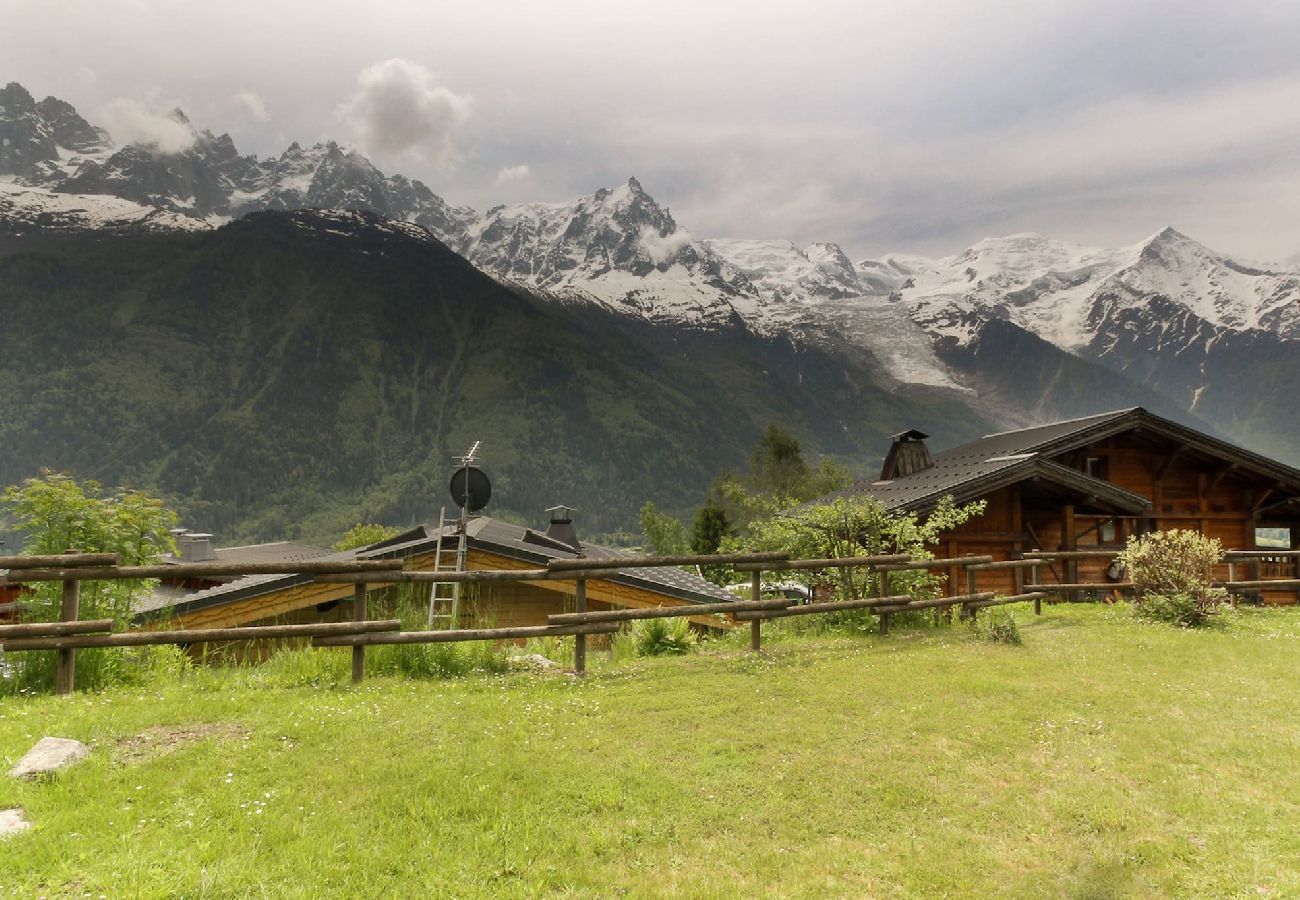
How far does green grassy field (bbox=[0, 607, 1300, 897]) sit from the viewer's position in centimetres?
516

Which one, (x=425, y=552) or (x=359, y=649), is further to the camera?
(x=425, y=552)

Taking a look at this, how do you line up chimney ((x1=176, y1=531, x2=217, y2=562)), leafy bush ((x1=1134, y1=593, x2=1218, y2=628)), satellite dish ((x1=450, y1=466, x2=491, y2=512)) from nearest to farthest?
leafy bush ((x1=1134, y1=593, x2=1218, y2=628)), satellite dish ((x1=450, y1=466, x2=491, y2=512)), chimney ((x1=176, y1=531, x2=217, y2=562))

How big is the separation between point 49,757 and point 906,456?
35675 millimetres

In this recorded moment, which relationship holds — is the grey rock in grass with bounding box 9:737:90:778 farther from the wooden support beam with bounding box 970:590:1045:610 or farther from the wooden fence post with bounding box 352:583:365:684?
the wooden support beam with bounding box 970:590:1045:610

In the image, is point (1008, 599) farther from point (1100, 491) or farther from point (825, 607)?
point (1100, 491)

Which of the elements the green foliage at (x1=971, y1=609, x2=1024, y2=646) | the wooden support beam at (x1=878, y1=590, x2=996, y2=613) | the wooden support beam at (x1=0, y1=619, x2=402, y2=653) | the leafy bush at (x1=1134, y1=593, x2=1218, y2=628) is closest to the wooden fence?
the wooden support beam at (x1=0, y1=619, x2=402, y2=653)

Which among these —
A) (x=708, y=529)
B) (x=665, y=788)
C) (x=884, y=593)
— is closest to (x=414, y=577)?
(x=665, y=788)

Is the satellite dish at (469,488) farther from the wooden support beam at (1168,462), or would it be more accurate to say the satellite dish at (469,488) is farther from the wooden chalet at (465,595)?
the wooden support beam at (1168,462)

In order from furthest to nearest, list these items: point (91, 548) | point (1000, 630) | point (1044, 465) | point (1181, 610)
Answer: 1. point (1044, 465)
2. point (1181, 610)
3. point (1000, 630)
4. point (91, 548)

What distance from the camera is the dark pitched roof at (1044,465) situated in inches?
878

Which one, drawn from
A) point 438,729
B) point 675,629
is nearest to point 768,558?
point 675,629

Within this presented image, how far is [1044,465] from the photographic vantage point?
22.8 meters

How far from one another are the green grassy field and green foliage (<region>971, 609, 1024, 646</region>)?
2.67 metres

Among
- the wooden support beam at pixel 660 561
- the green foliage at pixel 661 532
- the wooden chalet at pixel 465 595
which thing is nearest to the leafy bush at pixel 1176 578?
the wooden support beam at pixel 660 561
